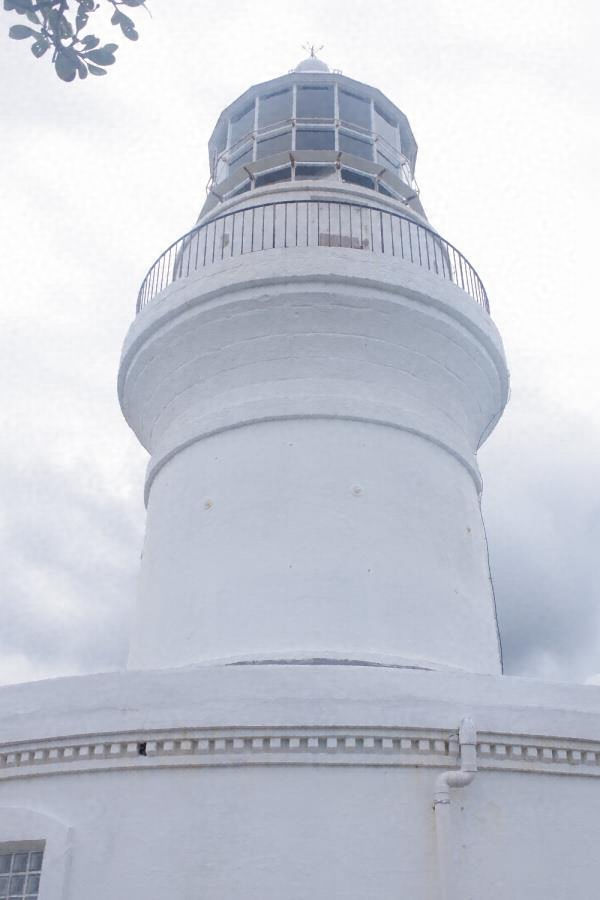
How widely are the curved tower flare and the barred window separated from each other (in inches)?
98.9

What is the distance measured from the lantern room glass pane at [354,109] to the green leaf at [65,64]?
31.7 ft

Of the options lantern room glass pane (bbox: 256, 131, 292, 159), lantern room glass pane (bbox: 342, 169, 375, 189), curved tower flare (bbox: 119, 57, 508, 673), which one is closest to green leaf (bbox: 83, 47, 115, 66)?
curved tower flare (bbox: 119, 57, 508, 673)

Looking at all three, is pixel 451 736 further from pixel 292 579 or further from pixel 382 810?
pixel 292 579

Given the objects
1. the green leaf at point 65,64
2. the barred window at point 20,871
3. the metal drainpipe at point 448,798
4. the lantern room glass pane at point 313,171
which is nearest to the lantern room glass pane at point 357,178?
the lantern room glass pane at point 313,171

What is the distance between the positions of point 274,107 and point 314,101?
573mm

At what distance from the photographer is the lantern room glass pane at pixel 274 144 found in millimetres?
12672

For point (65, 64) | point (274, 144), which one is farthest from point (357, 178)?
point (65, 64)

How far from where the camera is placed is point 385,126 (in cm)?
1330

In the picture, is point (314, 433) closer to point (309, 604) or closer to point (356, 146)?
point (309, 604)

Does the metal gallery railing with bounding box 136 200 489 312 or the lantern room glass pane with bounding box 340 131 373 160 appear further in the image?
the lantern room glass pane with bounding box 340 131 373 160

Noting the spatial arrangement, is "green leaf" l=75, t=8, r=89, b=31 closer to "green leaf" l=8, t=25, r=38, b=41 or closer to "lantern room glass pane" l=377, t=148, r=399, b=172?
"green leaf" l=8, t=25, r=38, b=41

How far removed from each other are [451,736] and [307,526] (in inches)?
117

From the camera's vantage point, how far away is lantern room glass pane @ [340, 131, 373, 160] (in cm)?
1270

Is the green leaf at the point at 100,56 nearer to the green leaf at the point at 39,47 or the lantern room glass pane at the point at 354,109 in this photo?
the green leaf at the point at 39,47
